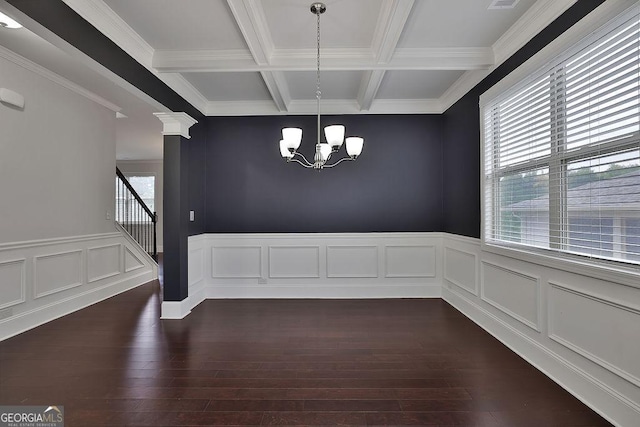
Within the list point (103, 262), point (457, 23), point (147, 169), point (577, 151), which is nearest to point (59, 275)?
point (103, 262)

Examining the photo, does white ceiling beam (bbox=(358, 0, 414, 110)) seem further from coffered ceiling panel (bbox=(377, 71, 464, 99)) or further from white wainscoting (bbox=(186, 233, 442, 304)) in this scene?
white wainscoting (bbox=(186, 233, 442, 304))

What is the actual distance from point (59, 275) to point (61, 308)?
1.29 ft

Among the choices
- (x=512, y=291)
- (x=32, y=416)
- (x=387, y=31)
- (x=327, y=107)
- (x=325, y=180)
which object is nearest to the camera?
(x=32, y=416)

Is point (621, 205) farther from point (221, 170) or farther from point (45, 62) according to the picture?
point (45, 62)

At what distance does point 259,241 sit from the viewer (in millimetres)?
4953

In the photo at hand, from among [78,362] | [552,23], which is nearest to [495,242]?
[552,23]

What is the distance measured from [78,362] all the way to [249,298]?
2.29 m

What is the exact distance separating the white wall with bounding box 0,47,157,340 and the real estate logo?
163 cm

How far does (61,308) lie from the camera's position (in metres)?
4.09

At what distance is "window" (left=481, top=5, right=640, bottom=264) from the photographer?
1991mm

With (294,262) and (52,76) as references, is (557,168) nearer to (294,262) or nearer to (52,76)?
(294,262)

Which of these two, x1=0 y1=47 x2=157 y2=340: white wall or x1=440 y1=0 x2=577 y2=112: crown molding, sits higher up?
x1=440 y1=0 x2=577 y2=112: crown molding

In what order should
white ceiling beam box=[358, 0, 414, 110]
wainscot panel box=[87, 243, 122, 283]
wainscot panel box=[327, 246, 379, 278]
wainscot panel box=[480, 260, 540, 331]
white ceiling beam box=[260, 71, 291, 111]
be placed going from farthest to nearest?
1. wainscot panel box=[327, 246, 379, 278]
2. wainscot panel box=[87, 243, 122, 283]
3. white ceiling beam box=[260, 71, 291, 111]
4. wainscot panel box=[480, 260, 540, 331]
5. white ceiling beam box=[358, 0, 414, 110]

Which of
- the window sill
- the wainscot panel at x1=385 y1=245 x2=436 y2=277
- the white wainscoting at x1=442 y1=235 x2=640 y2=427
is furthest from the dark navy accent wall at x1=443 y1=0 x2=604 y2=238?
the window sill
